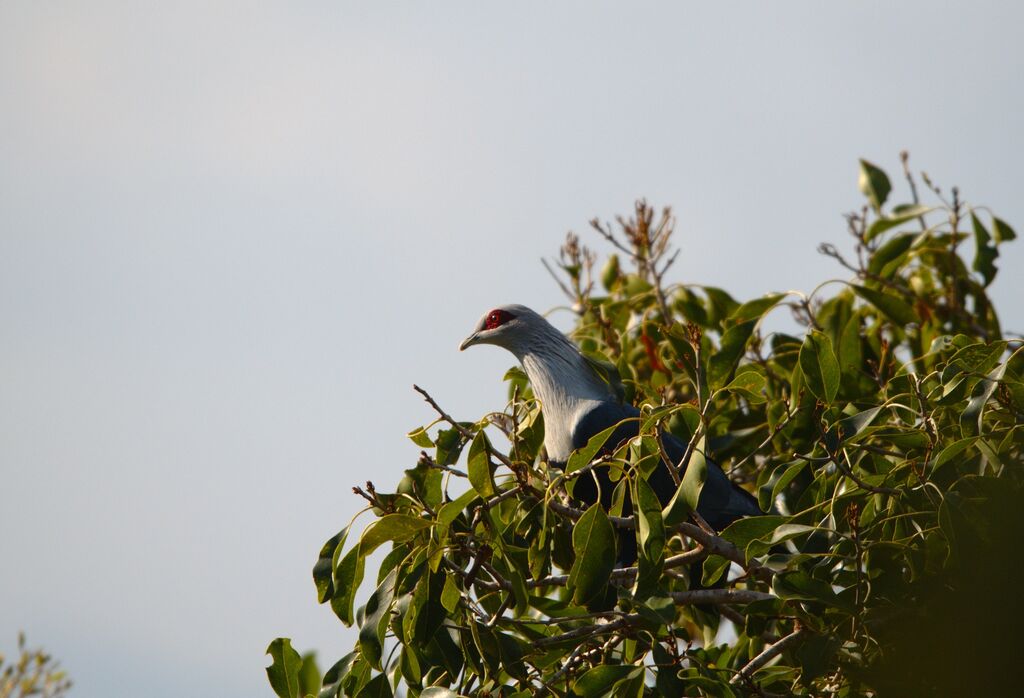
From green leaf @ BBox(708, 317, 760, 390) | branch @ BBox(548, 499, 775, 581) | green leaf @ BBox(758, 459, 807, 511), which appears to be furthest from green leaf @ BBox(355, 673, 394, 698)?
green leaf @ BBox(708, 317, 760, 390)

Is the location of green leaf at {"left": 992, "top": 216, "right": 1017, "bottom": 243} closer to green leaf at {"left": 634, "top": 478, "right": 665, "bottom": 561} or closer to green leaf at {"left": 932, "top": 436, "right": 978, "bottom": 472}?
green leaf at {"left": 932, "top": 436, "right": 978, "bottom": 472}

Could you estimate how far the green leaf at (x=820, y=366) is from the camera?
3.21 metres

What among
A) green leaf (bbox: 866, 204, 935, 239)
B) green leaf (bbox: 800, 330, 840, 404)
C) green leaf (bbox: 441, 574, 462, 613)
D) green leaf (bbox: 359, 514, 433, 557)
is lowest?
green leaf (bbox: 441, 574, 462, 613)

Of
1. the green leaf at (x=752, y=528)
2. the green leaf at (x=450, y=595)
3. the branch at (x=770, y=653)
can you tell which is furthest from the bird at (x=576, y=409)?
the green leaf at (x=450, y=595)

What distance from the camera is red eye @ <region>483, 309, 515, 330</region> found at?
5.12 meters

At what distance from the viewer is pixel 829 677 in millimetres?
3057

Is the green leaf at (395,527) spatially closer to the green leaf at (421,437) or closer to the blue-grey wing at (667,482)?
the green leaf at (421,437)

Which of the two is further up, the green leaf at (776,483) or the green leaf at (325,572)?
the green leaf at (325,572)

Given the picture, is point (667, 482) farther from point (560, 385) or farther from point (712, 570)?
point (712, 570)

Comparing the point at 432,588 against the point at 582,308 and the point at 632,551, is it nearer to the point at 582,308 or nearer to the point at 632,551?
the point at 632,551

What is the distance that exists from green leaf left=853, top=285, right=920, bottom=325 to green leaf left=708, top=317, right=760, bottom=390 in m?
0.63

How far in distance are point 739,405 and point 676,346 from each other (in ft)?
2.22

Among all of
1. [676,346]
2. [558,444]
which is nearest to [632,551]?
[558,444]

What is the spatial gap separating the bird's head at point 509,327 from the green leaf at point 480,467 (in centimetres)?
226
